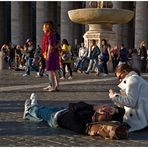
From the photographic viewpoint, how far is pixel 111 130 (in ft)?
22.0

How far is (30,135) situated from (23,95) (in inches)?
212

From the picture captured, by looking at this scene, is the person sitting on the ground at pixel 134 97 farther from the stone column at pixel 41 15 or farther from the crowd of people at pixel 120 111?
the stone column at pixel 41 15

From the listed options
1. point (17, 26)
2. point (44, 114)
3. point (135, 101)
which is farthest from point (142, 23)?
point (135, 101)

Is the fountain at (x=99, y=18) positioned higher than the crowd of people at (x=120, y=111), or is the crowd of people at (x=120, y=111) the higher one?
the fountain at (x=99, y=18)

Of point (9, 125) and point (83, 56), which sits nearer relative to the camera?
point (9, 125)

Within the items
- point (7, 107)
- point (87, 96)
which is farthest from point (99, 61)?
point (7, 107)

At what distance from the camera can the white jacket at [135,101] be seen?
23.8ft


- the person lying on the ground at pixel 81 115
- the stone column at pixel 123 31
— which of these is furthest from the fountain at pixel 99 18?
the stone column at pixel 123 31

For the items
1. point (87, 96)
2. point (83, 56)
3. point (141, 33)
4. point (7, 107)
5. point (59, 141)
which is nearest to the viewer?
point (59, 141)

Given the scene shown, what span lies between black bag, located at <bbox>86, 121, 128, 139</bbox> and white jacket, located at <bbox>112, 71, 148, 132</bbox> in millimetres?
469

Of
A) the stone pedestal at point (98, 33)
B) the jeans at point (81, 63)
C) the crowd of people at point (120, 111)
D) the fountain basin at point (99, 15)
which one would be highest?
the fountain basin at point (99, 15)

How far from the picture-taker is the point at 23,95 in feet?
40.7

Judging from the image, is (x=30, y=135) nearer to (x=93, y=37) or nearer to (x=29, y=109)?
(x=29, y=109)

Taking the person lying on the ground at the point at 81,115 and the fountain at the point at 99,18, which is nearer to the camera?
the person lying on the ground at the point at 81,115
